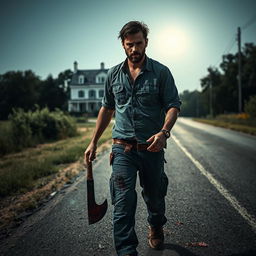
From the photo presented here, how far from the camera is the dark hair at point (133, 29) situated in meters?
2.51

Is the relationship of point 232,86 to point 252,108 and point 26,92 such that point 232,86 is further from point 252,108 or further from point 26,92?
point 26,92

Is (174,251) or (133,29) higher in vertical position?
(133,29)

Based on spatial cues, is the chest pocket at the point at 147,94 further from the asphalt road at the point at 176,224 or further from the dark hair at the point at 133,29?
the asphalt road at the point at 176,224

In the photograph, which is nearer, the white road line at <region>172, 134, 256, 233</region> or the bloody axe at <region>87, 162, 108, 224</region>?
the bloody axe at <region>87, 162, 108, 224</region>

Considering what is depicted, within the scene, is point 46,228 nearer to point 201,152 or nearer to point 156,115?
point 156,115

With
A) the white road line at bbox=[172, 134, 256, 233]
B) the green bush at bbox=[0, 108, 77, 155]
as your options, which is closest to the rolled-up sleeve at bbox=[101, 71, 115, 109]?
the white road line at bbox=[172, 134, 256, 233]

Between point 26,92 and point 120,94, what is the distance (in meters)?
65.2

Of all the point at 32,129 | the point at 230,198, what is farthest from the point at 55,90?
the point at 230,198

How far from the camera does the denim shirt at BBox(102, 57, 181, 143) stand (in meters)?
2.49

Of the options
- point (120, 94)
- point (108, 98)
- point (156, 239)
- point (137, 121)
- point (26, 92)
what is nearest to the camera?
point (137, 121)

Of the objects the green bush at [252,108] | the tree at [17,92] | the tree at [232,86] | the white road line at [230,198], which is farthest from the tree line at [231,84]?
the white road line at [230,198]

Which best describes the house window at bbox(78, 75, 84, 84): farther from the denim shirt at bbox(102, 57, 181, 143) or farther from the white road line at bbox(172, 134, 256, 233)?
the denim shirt at bbox(102, 57, 181, 143)

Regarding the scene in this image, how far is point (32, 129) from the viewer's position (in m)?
14.4

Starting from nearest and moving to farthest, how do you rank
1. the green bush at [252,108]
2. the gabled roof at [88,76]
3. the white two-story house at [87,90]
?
the green bush at [252,108], the white two-story house at [87,90], the gabled roof at [88,76]
